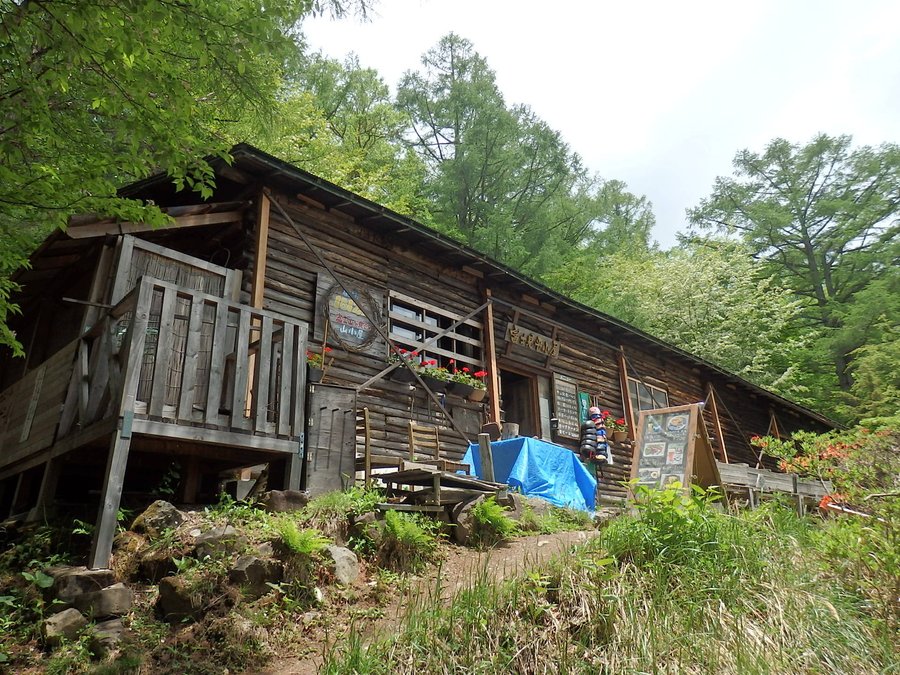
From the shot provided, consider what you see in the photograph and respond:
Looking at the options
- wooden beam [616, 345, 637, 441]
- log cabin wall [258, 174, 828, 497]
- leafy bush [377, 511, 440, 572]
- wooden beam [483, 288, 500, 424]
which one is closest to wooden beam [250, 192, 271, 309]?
log cabin wall [258, 174, 828, 497]

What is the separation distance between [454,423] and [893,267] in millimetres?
24361

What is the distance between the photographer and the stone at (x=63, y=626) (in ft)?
14.7

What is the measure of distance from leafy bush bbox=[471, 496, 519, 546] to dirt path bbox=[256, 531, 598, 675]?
0.47 feet

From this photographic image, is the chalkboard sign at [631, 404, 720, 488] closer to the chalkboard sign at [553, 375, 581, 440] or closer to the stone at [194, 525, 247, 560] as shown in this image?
the stone at [194, 525, 247, 560]

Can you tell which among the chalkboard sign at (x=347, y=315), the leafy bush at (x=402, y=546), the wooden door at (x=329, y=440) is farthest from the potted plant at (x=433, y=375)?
the leafy bush at (x=402, y=546)

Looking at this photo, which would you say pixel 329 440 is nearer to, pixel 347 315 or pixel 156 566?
pixel 156 566

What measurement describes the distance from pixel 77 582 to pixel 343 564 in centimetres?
203

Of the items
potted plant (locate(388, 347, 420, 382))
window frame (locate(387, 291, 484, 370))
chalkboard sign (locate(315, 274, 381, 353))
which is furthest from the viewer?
window frame (locate(387, 291, 484, 370))

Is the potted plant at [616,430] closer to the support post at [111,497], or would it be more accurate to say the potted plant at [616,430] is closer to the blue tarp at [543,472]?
the blue tarp at [543,472]

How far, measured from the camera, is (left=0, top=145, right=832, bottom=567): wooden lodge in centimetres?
625

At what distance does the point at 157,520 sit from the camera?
18.4ft

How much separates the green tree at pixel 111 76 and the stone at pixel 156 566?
10.4 ft

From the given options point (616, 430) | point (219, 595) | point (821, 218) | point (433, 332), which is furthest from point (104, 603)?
point (821, 218)

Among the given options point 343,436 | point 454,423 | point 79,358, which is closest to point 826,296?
point 454,423
